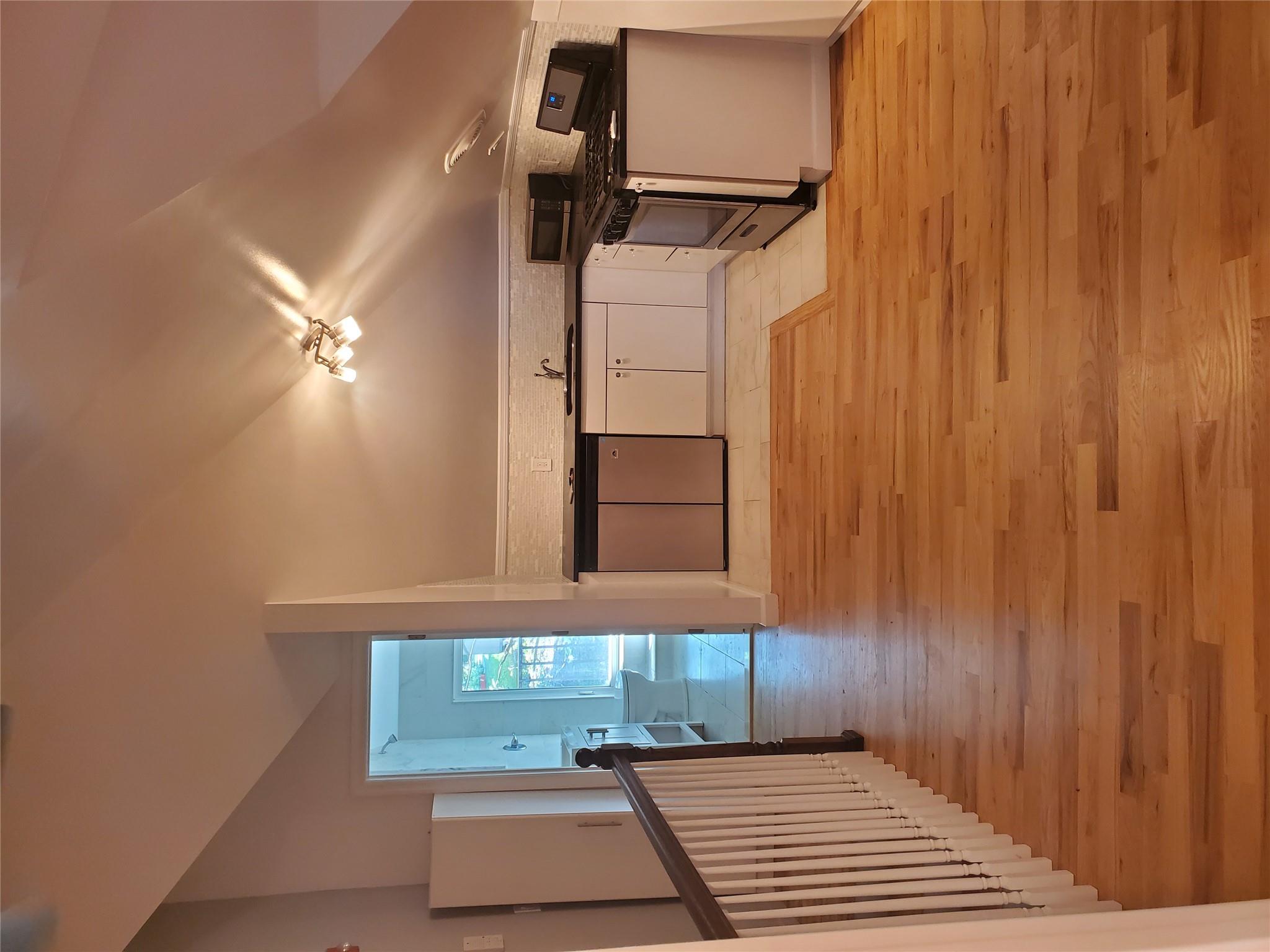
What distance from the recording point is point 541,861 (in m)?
4.16

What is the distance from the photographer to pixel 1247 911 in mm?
963

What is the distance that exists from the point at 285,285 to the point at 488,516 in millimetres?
2664

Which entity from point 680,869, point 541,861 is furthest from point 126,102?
point 541,861

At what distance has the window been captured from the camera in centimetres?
448

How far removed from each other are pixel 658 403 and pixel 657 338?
0.35 meters

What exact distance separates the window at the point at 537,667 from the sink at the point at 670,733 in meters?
0.31

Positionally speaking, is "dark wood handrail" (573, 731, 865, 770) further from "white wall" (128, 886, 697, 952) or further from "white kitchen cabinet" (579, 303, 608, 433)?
"white kitchen cabinet" (579, 303, 608, 433)

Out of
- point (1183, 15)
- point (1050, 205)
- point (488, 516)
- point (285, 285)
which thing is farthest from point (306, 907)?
point (1183, 15)

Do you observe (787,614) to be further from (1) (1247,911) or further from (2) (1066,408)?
(1) (1247,911)

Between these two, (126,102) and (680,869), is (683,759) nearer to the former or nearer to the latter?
(680,869)

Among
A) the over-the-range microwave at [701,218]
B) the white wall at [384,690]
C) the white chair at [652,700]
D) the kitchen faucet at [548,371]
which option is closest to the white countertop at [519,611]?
the white wall at [384,690]

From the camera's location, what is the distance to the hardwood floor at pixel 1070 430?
139cm

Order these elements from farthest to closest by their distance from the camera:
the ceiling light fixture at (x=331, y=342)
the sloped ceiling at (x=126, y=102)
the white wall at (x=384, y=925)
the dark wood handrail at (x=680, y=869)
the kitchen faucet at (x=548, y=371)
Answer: the kitchen faucet at (x=548, y=371)
the white wall at (x=384, y=925)
the ceiling light fixture at (x=331, y=342)
the dark wood handrail at (x=680, y=869)
the sloped ceiling at (x=126, y=102)

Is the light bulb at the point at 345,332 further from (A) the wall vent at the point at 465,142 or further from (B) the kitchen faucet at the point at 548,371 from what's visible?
(B) the kitchen faucet at the point at 548,371
